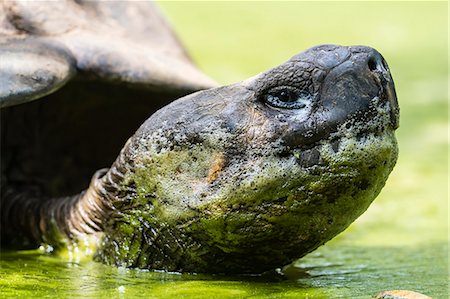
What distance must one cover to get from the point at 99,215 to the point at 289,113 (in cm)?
86

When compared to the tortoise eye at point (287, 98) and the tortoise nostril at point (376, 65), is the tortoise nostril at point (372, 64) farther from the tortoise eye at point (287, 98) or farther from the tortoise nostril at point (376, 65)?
the tortoise eye at point (287, 98)

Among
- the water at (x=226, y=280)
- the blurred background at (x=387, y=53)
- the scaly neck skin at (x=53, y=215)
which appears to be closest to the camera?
the water at (x=226, y=280)

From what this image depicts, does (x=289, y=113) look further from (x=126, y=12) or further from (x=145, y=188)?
(x=126, y=12)

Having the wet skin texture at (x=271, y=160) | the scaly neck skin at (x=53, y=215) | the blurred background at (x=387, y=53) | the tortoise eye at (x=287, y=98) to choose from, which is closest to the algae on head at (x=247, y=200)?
the wet skin texture at (x=271, y=160)

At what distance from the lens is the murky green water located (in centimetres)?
253

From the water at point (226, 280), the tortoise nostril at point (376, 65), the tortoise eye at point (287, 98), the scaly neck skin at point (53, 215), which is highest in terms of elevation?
the tortoise nostril at point (376, 65)

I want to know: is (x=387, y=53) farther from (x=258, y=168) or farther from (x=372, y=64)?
(x=258, y=168)

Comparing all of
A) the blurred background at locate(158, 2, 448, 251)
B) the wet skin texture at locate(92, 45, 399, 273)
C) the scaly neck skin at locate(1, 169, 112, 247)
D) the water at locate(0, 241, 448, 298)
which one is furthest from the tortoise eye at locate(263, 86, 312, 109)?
the blurred background at locate(158, 2, 448, 251)

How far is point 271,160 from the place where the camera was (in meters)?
2.52

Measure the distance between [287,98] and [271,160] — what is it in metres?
0.18

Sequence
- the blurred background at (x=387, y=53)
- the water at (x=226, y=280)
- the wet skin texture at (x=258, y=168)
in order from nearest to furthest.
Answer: the water at (x=226, y=280) < the wet skin texture at (x=258, y=168) < the blurred background at (x=387, y=53)

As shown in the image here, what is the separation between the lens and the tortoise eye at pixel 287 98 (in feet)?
8.31

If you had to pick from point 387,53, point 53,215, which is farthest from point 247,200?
point 387,53

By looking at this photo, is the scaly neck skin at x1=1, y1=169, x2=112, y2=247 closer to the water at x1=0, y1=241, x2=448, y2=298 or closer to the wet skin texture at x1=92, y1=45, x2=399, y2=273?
the water at x1=0, y1=241, x2=448, y2=298
